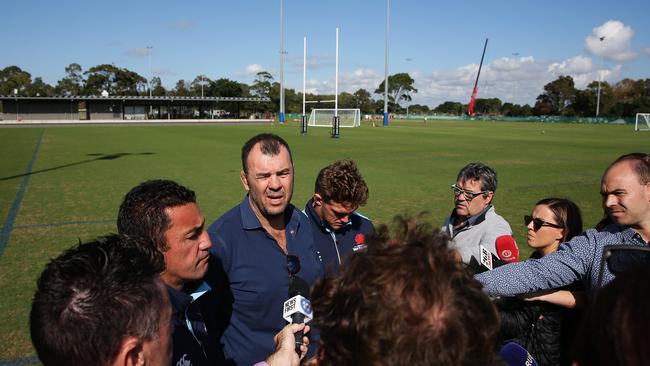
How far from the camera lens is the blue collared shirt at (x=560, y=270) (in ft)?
7.91

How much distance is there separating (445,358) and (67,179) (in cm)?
1596

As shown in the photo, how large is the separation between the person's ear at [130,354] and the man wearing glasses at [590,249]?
166 centimetres

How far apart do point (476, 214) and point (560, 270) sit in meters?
1.50

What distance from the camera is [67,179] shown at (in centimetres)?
1466

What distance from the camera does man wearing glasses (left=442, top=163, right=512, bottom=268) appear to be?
12.3 ft

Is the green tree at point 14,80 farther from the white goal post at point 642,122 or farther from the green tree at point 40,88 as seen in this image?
the white goal post at point 642,122

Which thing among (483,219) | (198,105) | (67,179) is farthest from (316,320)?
(198,105)

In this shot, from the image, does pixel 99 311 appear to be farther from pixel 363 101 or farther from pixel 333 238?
pixel 363 101

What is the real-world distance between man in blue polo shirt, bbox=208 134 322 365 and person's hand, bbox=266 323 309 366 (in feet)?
2.43

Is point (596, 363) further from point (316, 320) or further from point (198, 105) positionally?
point (198, 105)

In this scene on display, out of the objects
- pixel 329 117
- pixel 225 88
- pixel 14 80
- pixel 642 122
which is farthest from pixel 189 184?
pixel 14 80

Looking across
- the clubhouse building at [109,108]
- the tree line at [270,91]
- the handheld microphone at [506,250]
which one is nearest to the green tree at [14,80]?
the tree line at [270,91]

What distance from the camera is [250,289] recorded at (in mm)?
2797

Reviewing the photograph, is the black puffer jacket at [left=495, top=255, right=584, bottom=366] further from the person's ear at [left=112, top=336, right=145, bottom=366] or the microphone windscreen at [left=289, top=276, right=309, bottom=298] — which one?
the person's ear at [left=112, top=336, right=145, bottom=366]
